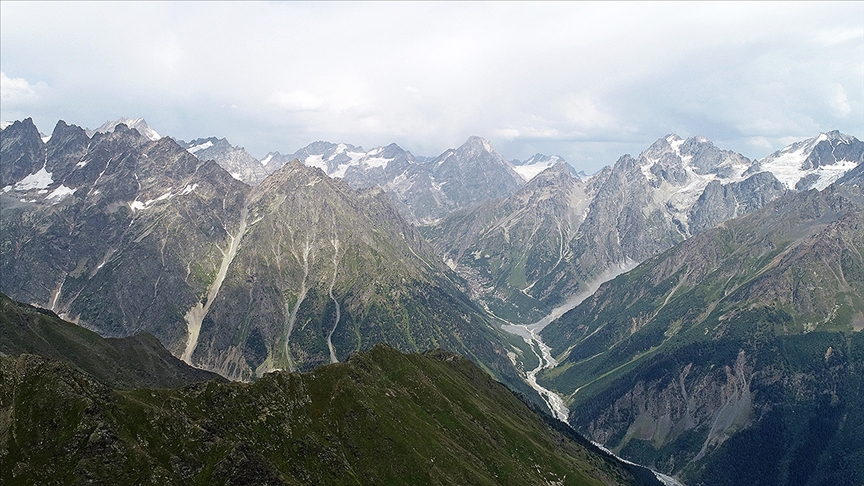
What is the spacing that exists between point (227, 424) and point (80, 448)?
121ft

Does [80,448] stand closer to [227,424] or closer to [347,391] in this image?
[227,424]

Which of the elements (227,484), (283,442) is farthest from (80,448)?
(283,442)

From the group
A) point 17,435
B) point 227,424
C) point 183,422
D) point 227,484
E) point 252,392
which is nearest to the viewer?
point 17,435

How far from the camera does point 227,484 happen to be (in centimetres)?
11831

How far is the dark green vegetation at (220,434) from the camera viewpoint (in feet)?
362

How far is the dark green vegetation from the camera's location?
110312 millimetres

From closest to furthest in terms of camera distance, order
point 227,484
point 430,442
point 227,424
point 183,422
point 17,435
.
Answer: point 17,435 → point 227,484 → point 183,422 → point 227,424 → point 430,442

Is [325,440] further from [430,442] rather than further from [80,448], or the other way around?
[80,448]

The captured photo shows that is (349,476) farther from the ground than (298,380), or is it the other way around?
(298,380)

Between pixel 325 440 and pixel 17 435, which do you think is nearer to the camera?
pixel 17 435

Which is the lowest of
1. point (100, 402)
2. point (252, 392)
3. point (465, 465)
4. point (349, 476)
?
point (465, 465)

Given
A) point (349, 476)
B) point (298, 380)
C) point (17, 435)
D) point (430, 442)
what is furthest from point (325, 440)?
point (17, 435)

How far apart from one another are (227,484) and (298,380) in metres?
56.1

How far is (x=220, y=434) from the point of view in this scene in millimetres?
136625
